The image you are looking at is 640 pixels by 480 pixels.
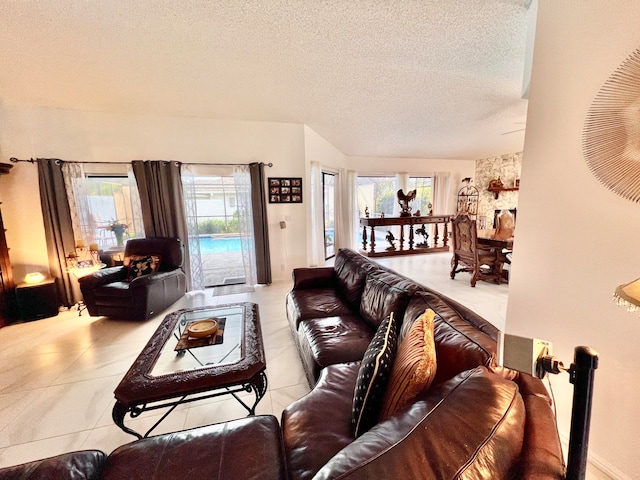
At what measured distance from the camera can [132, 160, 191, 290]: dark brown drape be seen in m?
3.57

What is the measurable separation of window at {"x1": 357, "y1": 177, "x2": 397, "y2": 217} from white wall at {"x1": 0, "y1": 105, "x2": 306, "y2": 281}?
9.32ft

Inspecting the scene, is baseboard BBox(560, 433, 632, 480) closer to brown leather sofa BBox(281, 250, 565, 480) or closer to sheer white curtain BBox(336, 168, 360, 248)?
brown leather sofa BBox(281, 250, 565, 480)

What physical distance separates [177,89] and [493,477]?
3.80m

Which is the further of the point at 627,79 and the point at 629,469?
the point at 629,469

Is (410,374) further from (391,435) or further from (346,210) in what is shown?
(346,210)

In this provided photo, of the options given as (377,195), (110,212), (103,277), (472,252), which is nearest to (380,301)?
(472,252)

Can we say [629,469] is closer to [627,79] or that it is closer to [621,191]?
[621,191]

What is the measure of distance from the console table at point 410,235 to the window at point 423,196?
52cm

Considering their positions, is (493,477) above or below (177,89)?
below

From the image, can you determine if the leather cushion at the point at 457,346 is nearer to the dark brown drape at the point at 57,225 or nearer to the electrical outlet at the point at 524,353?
the electrical outlet at the point at 524,353

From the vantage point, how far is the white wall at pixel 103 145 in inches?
130

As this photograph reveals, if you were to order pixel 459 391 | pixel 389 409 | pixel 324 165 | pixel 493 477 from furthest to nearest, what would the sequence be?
pixel 324 165 → pixel 389 409 → pixel 459 391 → pixel 493 477

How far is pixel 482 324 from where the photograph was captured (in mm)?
1265

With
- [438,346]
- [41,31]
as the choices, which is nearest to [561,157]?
[438,346]
